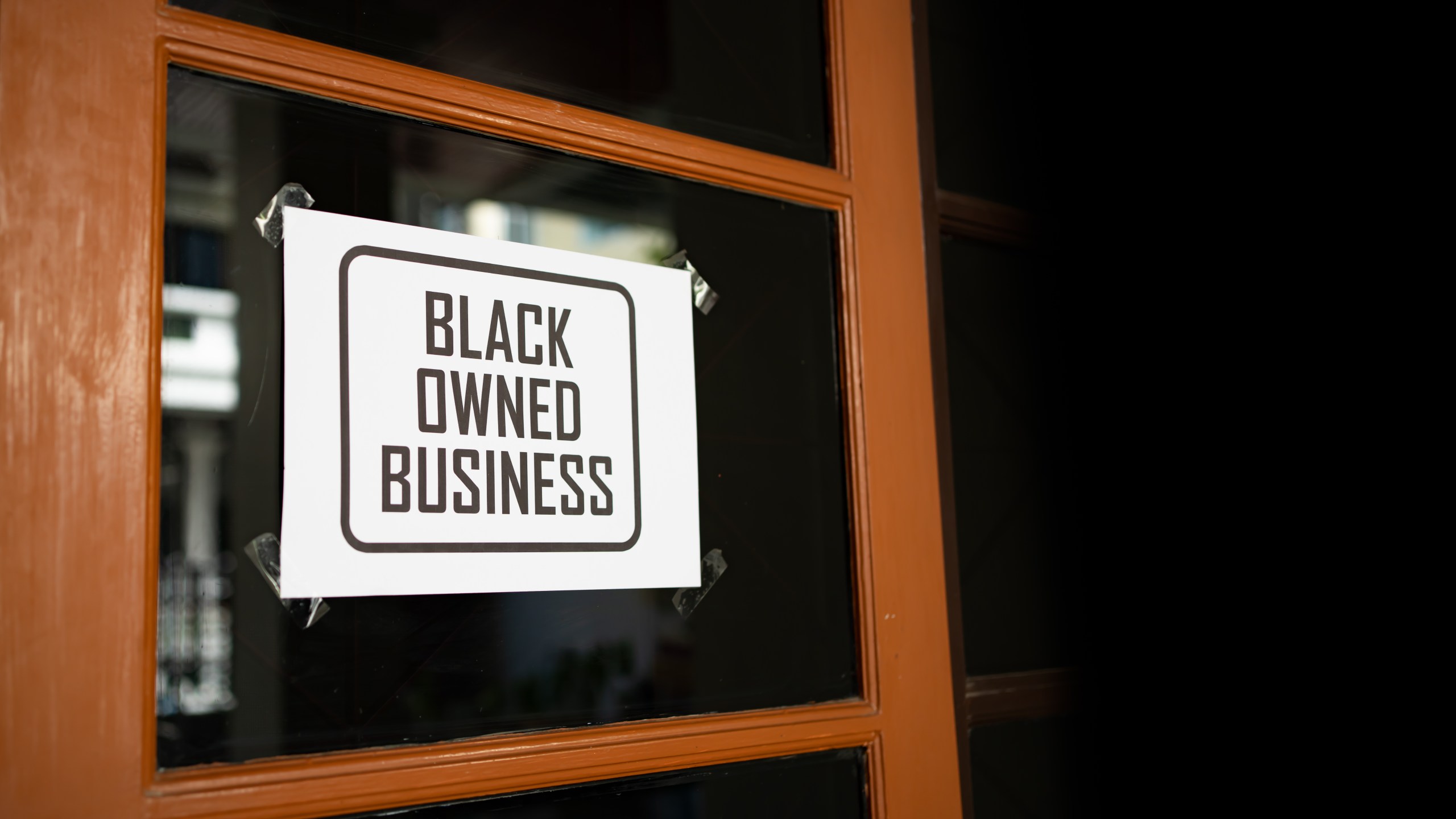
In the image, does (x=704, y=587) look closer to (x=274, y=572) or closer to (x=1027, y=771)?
(x=274, y=572)

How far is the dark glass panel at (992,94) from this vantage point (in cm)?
133

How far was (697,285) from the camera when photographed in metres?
1.08

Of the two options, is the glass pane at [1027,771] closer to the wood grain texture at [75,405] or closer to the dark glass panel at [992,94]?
the dark glass panel at [992,94]

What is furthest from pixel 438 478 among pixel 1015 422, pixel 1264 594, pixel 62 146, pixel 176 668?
pixel 1264 594

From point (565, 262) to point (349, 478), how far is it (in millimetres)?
289

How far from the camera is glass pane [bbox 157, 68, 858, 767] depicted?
795mm

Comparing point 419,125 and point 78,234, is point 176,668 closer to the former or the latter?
point 78,234

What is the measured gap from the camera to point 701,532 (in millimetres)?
1044

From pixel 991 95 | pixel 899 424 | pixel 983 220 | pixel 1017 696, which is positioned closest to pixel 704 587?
pixel 899 424

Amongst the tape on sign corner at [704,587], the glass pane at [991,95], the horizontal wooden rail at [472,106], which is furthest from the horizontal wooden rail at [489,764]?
the glass pane at [991,95]

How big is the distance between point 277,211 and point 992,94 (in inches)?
36.9

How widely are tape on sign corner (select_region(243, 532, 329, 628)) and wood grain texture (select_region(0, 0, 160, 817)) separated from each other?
77 millimetres

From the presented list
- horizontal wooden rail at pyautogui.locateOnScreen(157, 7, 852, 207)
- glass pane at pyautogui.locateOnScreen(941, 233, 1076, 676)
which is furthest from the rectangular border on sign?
glass pane at pyautogui.locateOnScreen(941, 233, 1076, 676)

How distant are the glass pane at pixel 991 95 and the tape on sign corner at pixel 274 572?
2.93 ft
